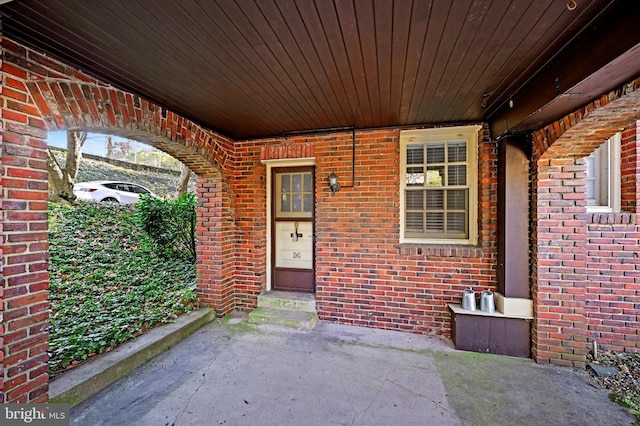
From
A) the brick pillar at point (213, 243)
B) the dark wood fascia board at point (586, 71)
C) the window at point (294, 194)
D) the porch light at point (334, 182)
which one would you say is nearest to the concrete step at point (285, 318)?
the brick pillar at point (213, 243)

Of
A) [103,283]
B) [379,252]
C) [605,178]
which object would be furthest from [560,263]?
[103,283]

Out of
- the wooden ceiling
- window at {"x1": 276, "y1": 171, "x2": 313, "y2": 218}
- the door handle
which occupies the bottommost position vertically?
the door handle

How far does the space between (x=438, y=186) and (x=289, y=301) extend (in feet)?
8.71

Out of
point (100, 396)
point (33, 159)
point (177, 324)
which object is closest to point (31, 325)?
point (100, 396)

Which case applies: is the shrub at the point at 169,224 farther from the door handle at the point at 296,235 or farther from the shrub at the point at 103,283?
the door handle at the point at 296,235

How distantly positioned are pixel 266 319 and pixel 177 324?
43.9 inches

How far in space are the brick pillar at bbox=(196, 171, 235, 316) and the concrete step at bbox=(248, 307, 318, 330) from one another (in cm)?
59

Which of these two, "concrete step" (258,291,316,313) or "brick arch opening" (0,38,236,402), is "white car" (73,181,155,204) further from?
"brick arch opening" (0,38,236,402)

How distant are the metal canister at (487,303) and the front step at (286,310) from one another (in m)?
2.12

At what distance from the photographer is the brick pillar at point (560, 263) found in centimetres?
284

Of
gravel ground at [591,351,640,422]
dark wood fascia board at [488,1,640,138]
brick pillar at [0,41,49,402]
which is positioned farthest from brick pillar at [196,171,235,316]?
gravel ground at [591,351,640,422]

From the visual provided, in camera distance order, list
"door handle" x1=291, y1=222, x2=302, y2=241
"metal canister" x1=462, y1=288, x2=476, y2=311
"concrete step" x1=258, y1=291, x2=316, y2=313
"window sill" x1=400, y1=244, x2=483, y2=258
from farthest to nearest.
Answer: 1. "door handle" x1=291, y1=222, x2=302, y2=241
2. "concrete step" x1=258, y1=291, x2=316, y2=313
3. "window sill" x1=400, y1=244, x2=483, y2=258
4. "metal canister" x1=462, y1=288, x2=476, y2=311

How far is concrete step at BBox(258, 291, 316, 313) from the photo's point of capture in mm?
3889

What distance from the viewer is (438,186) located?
3.64 metres
